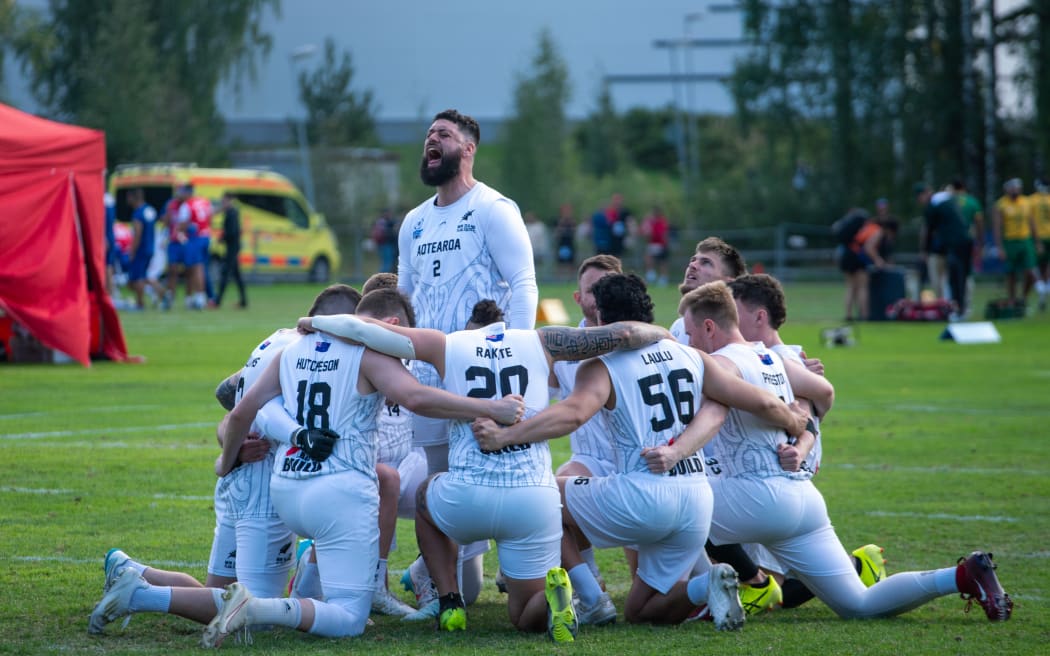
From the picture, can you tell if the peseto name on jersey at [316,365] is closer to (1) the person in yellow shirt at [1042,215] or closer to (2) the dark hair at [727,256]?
(2) the dark hair at [727,256]

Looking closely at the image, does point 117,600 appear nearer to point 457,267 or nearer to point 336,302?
point 336,302

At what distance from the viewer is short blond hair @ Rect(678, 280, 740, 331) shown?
6070 mm

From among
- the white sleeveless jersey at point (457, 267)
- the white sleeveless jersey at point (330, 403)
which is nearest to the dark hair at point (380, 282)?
the white sleeveless jersey at point (457, 267)

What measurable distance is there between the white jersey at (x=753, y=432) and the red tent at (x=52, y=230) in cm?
1135

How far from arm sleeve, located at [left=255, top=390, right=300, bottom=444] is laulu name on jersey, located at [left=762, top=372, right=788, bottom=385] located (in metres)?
2.03

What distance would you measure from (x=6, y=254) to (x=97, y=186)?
1.52 meters

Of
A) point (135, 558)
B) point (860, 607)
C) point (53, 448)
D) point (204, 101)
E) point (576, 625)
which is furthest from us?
point (204, 101)

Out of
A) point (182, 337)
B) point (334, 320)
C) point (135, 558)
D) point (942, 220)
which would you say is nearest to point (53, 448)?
point (135, 558)

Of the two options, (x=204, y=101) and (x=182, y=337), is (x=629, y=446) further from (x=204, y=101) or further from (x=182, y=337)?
(x=204, y=101)

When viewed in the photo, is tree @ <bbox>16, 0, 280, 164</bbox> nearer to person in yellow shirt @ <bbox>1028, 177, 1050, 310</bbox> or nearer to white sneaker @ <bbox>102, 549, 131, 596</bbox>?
person in yellow shirt @ <bbox>1028, 177, 1050, 310</bbox>

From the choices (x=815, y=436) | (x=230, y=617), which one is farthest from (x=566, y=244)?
(x=230, y=617)

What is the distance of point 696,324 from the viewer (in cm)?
612

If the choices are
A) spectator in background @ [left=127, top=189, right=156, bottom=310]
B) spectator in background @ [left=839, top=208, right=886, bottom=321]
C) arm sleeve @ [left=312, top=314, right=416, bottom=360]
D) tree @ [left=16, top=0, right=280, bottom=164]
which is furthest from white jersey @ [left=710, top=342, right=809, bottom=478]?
tree @ [left=16, top=0, right=280, bottom=164]

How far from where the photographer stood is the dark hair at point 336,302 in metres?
6.02
